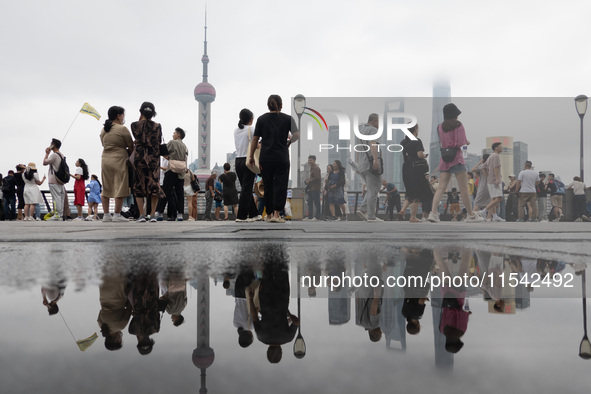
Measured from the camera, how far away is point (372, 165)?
26.8ft

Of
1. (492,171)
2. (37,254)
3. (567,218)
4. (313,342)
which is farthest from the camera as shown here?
(567,218)

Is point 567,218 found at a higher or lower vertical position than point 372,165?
lower

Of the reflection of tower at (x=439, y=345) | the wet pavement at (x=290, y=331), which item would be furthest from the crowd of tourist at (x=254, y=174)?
the reflection of tower at (x=439, y=345)

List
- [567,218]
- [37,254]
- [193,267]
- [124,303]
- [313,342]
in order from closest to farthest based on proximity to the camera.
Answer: [313,342] → [124,303] → [193,267] → [37,254] → [567,218]

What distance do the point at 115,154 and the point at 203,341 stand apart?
643 centimetres

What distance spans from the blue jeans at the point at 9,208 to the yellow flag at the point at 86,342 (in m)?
15.0

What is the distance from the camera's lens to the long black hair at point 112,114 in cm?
630

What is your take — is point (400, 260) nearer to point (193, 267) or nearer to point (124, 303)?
point (193, 267)

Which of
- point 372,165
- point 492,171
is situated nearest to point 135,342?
point 372,165

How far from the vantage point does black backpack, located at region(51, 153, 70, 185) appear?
31.2 ft

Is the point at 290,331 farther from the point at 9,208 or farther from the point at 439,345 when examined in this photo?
the point at 9,208

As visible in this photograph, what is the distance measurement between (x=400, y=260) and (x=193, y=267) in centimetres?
72

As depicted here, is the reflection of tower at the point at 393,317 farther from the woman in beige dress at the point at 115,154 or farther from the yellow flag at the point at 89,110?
the yellow flag at the point at 89,110

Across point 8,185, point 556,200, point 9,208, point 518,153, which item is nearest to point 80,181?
point 8,185
